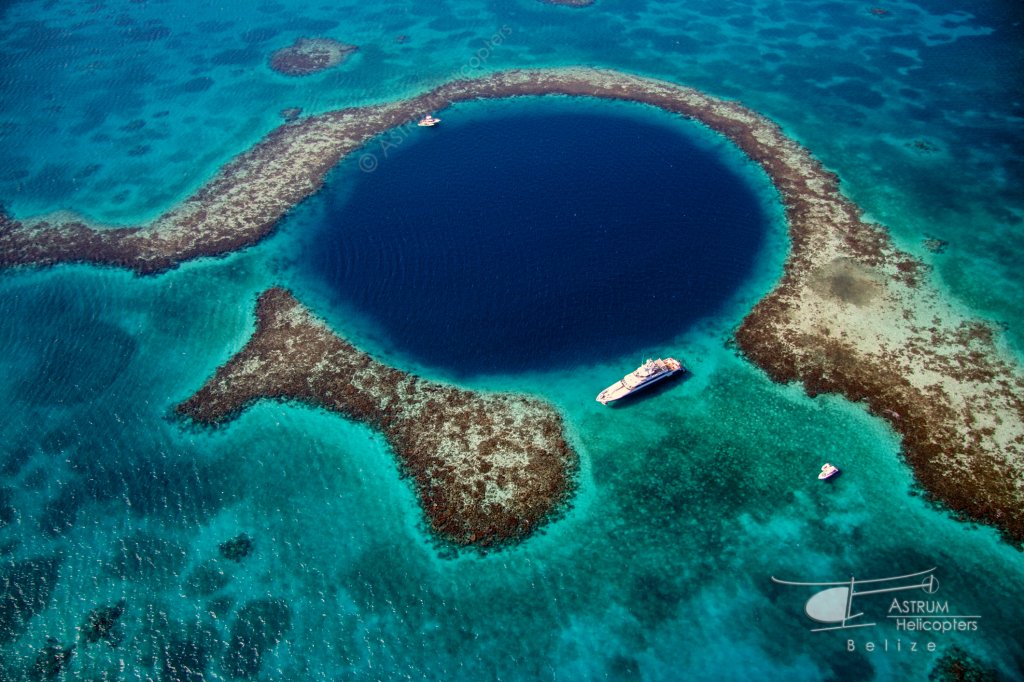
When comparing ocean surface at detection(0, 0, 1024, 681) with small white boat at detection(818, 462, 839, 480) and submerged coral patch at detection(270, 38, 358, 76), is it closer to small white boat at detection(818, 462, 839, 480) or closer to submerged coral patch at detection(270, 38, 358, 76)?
small white boat at detection(818, 462, 839, 480)

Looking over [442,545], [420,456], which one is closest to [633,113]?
[420,456]

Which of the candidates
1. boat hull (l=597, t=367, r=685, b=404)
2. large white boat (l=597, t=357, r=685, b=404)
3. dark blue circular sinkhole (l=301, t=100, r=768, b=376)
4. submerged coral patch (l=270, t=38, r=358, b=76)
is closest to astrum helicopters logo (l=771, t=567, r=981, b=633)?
boat hull (l=597, t=367, r=685, b=404)

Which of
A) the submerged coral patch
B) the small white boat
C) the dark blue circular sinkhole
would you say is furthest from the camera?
the submerged coral patch

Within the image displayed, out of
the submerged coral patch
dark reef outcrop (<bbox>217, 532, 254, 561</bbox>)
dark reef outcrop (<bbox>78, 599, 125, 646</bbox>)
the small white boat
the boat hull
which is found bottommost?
dark reef outcrop (<bbox>78, 599, 125, 646</bbox>)

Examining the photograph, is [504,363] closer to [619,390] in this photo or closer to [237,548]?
[619,390]

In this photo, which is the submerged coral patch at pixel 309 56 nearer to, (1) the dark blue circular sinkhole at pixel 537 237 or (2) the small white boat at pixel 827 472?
(1) the dark blue circular sinkhole at pixel 537 237

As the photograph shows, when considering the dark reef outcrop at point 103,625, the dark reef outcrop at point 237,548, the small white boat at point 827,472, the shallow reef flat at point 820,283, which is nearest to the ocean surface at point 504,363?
the dark reef outcrop at point 103,625

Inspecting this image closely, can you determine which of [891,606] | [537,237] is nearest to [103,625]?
[891,606]
